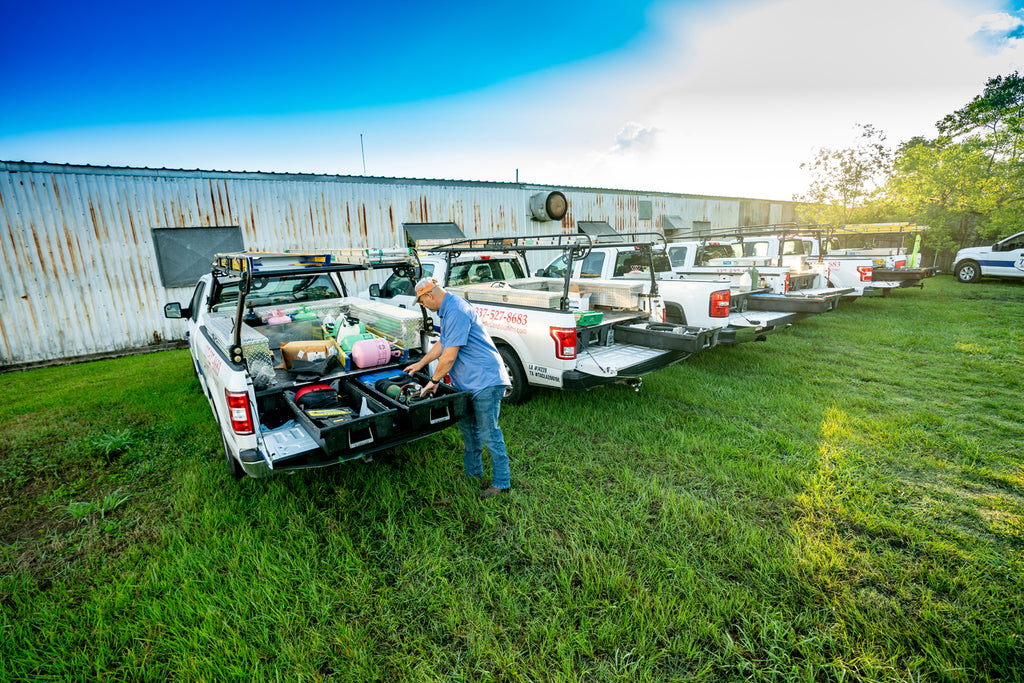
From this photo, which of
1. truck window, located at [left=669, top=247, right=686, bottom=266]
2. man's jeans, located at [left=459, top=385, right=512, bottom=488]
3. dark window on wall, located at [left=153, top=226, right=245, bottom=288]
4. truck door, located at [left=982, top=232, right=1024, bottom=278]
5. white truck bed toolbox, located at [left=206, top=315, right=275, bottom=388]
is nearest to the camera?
man's jeans, located at [left=459, top=385, right=512, bottom=488]

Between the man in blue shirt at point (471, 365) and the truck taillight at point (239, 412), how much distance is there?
1083 millimetres

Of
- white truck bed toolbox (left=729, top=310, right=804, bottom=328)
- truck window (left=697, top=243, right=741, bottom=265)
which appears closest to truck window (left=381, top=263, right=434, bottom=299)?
white truck bed toolbox (left=729, top=310, right=804, bottom=328)

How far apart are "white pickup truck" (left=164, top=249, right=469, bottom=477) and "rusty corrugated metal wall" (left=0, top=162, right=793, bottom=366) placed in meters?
5.60

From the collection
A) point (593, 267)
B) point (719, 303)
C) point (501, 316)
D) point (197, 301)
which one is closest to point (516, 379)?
point (501, 316)

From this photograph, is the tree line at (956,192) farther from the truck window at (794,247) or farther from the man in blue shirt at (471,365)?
the man in blue shirt at (471,365)

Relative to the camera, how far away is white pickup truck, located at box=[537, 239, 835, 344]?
6.42 meters

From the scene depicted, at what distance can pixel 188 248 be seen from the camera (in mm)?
9477

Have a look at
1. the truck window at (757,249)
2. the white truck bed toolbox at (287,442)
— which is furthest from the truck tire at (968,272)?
the white truck bed toolbox at (287,442)

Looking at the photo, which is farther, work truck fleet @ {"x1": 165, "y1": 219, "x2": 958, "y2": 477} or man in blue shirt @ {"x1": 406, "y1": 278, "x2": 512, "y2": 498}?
man in blue shirt @ {"x1": 406, "y1": 278, "x2": 512, "y2": 498}

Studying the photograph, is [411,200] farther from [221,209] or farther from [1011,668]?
[1011,668]

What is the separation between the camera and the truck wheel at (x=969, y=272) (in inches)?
611

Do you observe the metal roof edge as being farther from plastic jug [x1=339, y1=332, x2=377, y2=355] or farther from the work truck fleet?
plastic jug [x1=339, y1=332, x2=377, y2=355]

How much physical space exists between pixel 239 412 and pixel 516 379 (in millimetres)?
2972

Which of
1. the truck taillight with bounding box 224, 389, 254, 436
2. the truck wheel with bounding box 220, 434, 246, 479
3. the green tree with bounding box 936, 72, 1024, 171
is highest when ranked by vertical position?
the green tree with bounding box 936, 72, 1024, 171
